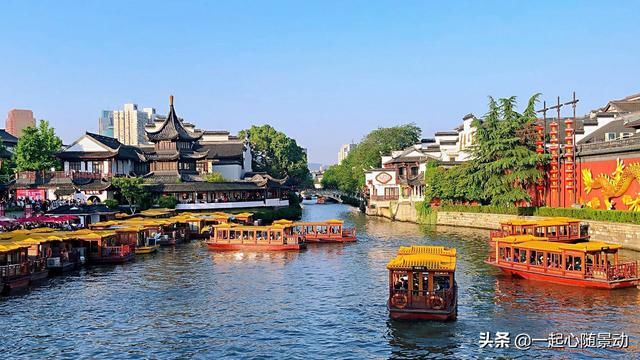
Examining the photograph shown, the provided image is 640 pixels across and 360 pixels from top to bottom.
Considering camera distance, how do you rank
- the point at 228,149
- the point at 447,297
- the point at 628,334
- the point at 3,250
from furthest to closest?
1. the point at 228,149
2. the point at 3,250
3. the point at 447,297
4. the point at 628,334

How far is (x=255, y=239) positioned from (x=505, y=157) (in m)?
30.0

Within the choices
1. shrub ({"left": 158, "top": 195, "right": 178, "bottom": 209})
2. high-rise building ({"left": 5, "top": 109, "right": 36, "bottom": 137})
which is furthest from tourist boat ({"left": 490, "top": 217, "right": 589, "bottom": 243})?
high-rise building ({"left": 5, "top": 109, "right": 36, "bottom": 137})

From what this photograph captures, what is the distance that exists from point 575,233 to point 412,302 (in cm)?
2668

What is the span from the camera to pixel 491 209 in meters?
63.8

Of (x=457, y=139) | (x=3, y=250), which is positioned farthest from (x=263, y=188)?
(x=3, y=250)

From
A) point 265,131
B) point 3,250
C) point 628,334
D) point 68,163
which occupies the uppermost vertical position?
point 265,131

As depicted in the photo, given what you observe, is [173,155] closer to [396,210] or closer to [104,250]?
[396,210]

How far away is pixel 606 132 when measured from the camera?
2635 inches

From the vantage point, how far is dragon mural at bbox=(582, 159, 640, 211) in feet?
150

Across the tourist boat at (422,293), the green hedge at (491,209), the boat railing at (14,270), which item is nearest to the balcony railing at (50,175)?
the boat railing at (14,270)

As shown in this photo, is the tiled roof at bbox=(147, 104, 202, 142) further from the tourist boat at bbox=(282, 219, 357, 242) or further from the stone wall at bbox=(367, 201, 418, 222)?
the tourist boat at bbox=(282, 219, 357, 242)

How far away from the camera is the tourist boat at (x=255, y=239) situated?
4834 centimetres

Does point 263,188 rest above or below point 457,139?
below

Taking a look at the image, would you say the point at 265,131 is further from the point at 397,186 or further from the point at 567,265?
the point at 567,265
